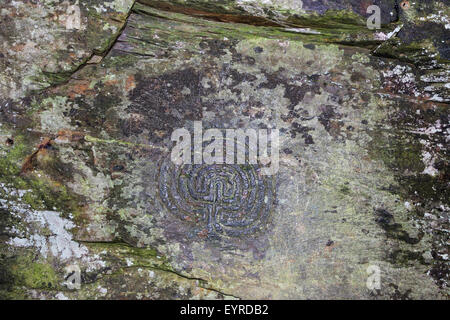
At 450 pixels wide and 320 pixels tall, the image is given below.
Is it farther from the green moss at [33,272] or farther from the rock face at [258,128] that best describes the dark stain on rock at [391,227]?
the green moss at [33,272]

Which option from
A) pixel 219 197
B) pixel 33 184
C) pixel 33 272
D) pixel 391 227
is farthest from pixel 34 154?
pixel 391 227

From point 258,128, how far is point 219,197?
56 centimetres

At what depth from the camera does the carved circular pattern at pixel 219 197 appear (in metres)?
2.94

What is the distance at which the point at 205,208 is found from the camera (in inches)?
116

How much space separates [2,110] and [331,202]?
236cm

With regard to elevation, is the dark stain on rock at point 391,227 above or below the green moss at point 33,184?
below

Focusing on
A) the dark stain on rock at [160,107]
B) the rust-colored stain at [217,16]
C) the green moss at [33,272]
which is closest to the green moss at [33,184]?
the green moss at [33,272]

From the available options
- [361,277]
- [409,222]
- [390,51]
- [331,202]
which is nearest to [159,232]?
[331,202]

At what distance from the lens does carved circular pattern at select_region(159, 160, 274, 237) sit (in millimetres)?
2936

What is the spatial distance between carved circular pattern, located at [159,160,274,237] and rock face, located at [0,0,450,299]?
10mm

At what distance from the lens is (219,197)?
2.95 m

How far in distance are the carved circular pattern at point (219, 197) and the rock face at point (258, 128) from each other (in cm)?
1

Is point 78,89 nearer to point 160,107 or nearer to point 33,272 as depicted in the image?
point 160,107

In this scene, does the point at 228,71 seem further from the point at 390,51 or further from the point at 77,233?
the point at 77,233
